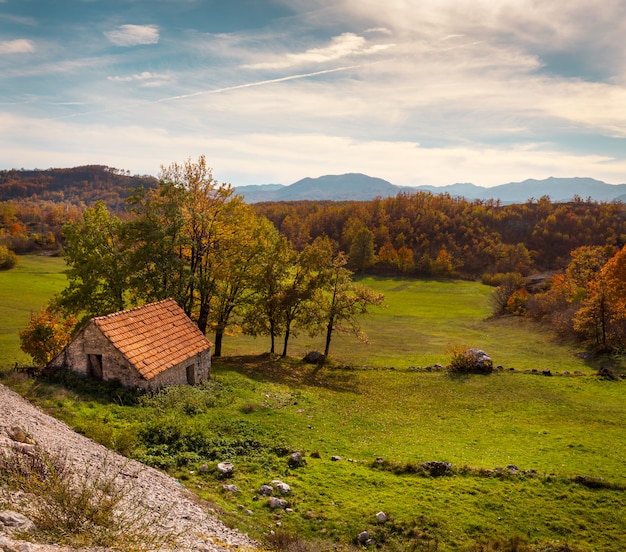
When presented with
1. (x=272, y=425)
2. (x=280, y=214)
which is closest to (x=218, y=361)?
(x=272, y=425)

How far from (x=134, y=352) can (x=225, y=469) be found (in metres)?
9.25

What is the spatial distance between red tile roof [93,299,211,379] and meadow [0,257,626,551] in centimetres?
184

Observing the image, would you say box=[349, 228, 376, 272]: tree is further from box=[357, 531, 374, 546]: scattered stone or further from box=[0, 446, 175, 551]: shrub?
box=[0, 446, 175, 551]: shrub

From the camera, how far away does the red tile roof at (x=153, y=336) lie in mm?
22875

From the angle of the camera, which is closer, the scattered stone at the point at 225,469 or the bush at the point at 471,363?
the scattered stone at the point at 225,469

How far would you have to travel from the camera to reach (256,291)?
42.8m

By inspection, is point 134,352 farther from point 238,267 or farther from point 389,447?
point 238,267

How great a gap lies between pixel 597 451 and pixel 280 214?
182 m

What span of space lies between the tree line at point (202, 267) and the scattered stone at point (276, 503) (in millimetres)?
22467

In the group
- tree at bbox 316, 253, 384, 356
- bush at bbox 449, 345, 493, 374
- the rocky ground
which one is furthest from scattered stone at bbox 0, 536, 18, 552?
bush at bbox 449, 345, 493, 374

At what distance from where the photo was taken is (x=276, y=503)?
15.3m

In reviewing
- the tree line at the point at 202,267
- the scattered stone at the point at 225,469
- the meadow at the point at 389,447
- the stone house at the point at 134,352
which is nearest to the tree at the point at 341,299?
the tree line at the point at 202,267

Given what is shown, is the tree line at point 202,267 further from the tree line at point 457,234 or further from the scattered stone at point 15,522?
the tree line at point 457,234

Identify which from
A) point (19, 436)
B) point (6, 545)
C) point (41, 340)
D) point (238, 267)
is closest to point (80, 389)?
point (19, 436)
